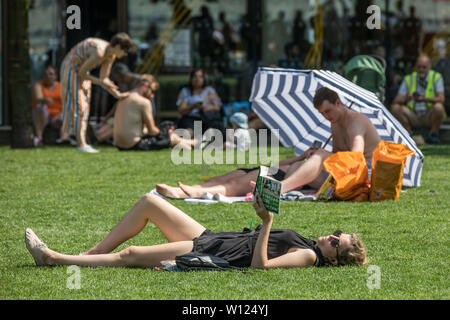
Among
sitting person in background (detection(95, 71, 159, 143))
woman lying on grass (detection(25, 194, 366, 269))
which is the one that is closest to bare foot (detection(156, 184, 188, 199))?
woman lying on grass (detection(25, 194, 366, 269))

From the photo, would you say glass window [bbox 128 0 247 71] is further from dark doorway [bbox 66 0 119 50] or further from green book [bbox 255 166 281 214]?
green book [bbox 255 166 281 214]

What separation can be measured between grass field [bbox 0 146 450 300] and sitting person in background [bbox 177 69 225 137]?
2.09 meters

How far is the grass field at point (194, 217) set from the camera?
4.89m

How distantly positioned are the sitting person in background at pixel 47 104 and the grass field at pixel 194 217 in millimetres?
2356

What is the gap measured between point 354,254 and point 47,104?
1002 centimetres

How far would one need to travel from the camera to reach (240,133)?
42.4 ft

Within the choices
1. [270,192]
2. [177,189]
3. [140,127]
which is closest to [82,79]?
[140,127]

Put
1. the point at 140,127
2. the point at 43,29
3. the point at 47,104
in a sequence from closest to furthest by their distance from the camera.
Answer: the point at 140,127
the point at 47,104
the point at 43,29

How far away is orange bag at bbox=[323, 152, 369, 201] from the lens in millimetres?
8078

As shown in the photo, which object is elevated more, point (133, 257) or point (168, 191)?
point (133, 257)

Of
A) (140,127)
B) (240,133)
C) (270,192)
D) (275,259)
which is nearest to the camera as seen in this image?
(270,192)

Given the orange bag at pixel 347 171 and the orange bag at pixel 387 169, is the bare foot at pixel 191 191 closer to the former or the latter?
the orange bag at pixel 347 171

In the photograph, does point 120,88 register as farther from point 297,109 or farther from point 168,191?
point 168,191
